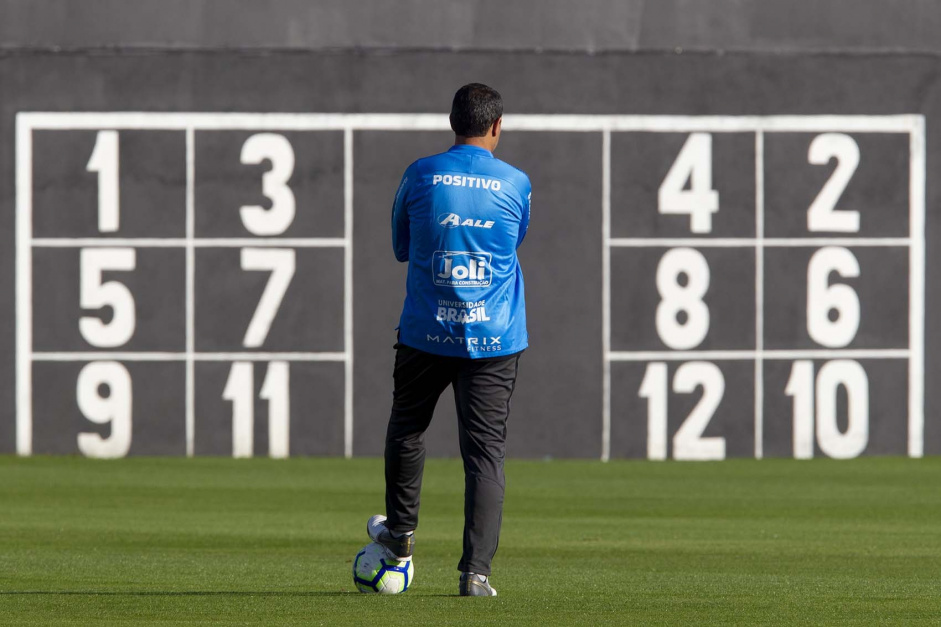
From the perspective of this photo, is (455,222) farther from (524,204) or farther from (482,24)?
(482,24)

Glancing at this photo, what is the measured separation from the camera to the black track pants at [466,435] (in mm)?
4859

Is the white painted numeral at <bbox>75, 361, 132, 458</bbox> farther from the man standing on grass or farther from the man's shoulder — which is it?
the man's shoulder

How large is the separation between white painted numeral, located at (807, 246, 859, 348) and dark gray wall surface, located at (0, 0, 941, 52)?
152cm

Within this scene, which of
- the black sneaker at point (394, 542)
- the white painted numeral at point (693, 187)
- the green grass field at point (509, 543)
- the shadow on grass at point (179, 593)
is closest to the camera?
the green grass field at point (509, 543)

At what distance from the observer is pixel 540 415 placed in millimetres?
10938

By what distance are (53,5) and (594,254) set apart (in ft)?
13.9

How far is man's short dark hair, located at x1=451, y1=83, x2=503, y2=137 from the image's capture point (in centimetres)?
494

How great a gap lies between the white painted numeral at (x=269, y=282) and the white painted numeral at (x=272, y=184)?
0.16 meters

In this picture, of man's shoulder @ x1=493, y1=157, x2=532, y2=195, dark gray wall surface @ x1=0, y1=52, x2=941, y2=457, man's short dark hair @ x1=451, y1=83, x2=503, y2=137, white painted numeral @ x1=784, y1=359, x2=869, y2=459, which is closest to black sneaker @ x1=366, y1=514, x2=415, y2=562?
man's shoulder @ x1=493, y1=157, x2=532, y2=195

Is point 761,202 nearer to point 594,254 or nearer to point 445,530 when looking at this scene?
point 594,254

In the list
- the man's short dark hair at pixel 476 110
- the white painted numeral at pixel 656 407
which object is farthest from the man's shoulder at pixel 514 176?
the white painted numeral at pixel 656 407

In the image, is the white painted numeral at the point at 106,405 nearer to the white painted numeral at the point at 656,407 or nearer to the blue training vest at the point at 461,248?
the white painted numeral at the point at 656,407

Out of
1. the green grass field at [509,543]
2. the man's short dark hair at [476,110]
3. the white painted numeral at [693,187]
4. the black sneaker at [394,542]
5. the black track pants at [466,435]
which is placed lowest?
the green grass field at [509,543]

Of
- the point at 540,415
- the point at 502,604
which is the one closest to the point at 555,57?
the point at 540,415
